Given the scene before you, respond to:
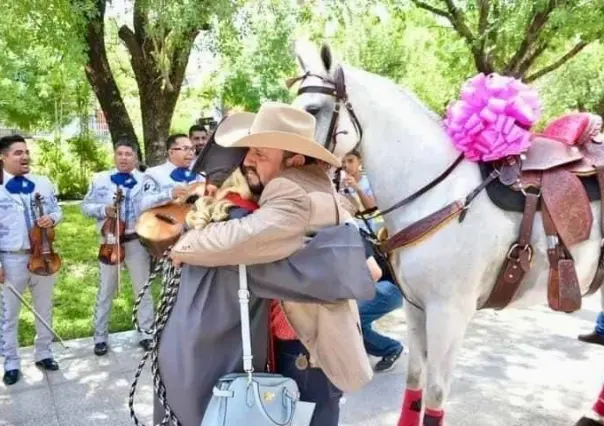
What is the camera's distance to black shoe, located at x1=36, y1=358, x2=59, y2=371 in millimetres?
4398

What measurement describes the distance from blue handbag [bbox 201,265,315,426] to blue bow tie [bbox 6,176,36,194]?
310 centimetres

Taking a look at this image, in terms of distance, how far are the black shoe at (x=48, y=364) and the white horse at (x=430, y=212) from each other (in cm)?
286

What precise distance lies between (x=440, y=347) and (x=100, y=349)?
305cm

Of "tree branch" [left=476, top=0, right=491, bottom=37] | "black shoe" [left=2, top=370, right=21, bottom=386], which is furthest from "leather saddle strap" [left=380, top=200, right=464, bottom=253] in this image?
"tree branch" [left=476, top=0, right=491, bottom=37]

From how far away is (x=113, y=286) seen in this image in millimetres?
4820

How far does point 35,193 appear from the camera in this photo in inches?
169

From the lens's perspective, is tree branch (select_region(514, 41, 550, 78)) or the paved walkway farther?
tree branch (select_region(514, 41, 550, 78))

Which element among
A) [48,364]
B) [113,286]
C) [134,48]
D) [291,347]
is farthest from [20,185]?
[134,48]

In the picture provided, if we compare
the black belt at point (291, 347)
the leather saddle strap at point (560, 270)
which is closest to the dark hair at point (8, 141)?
the black belt at point (291, 347)

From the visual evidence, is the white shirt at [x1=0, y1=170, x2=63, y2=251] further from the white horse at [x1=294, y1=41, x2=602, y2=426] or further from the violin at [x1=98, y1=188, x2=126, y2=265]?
the white horse at [x1=294, y1=41, x2=602, y2=426]

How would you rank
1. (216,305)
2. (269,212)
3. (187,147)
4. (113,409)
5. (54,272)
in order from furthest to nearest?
(187,147) < (54,272) < (113,409) < (216,305) < (269,212)

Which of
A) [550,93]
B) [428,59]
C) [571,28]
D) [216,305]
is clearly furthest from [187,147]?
[550,93]

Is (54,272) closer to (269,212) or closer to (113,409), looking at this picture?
(113,409)

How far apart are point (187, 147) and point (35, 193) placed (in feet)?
4.08
